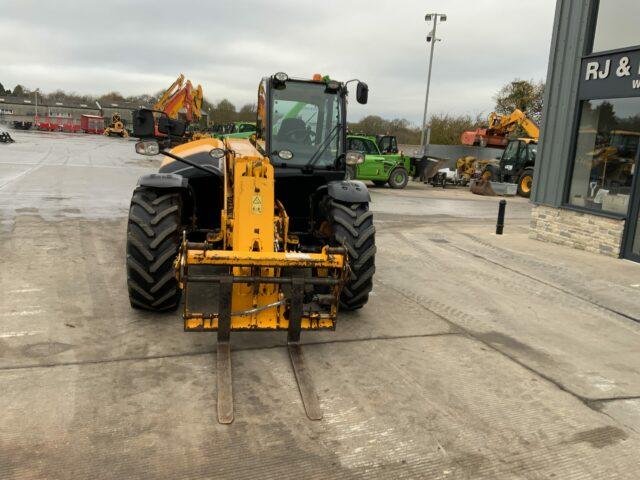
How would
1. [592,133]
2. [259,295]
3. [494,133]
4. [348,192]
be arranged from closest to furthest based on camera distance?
[259,295] < [348,192] < [592,133] < [494,133]

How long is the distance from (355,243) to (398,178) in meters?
17.1

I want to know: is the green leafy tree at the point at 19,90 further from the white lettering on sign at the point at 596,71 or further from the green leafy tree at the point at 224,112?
the white lettering on sign at the point at 596,71

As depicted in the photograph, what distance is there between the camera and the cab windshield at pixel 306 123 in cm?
593

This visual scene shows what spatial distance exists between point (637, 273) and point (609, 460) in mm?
6035

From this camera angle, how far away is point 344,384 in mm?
4004

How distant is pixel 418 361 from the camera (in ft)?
14.8

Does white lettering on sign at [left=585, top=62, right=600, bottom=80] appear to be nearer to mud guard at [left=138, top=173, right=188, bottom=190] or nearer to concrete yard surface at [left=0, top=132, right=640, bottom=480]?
concrete yard surface at [left=0, top=132, right=640, bottom=480]

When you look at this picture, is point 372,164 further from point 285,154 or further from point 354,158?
point 285,154

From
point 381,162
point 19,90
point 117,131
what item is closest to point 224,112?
point 117,131

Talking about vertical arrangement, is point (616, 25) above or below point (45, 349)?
above

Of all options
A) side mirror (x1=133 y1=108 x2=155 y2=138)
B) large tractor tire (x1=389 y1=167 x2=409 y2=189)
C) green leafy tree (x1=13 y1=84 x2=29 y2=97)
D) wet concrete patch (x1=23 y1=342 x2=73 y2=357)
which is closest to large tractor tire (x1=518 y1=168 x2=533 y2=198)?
large tractor tire (x1=389 y1=167 x2=409 y2=189)

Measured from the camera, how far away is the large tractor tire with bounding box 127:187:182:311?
4777 millimetres

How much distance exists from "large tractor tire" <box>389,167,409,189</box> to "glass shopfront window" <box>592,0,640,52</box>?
12094 millimetres

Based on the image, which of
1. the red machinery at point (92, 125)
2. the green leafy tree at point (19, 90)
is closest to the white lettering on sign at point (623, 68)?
the red machinery at point (92, 125)
